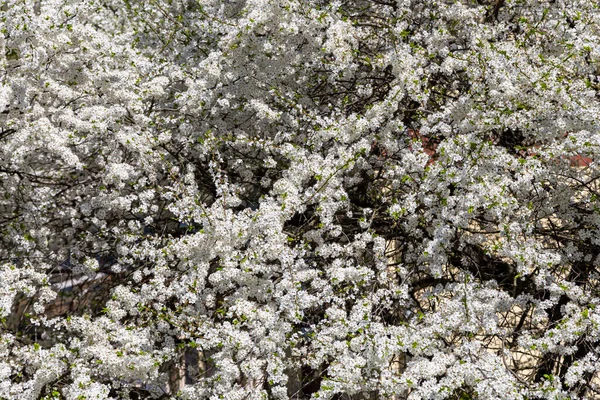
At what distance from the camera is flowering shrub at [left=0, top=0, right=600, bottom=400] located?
4.72 meters

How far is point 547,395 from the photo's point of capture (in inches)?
160

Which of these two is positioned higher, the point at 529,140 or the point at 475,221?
the point at 529,140

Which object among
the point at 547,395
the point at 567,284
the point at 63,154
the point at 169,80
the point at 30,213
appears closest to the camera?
the point at 547,395

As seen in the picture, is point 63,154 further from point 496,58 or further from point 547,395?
point 547,395

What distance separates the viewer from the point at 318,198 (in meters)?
5.35

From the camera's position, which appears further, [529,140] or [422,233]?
[529,140]

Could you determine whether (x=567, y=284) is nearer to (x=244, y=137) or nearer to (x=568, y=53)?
(x=568, y=53)

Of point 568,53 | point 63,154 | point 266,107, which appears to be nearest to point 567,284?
point 568,53

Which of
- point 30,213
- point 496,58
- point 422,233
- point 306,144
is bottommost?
point 30,213

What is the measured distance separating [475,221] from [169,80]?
3416mm

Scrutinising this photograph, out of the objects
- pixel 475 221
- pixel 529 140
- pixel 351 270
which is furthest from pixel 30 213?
pixel 529 140

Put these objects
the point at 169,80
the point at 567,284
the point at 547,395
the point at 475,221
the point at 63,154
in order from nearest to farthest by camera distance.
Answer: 1. the point at 547,395
2. the point at 567,284
3. the point at 63,154
4. the point at 475,221
5. the point at 169,80

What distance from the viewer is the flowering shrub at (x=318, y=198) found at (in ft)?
15.5

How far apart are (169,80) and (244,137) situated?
130 centimetres
